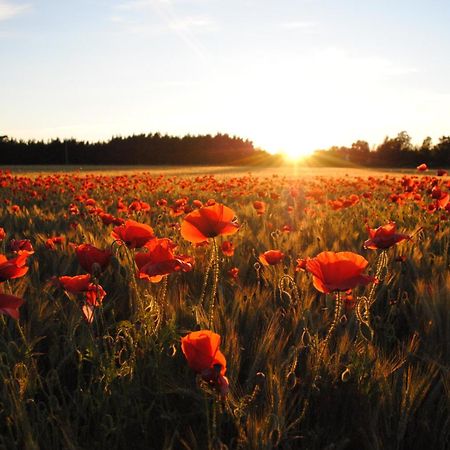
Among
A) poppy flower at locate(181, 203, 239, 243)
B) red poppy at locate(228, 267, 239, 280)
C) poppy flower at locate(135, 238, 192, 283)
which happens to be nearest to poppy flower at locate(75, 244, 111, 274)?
poppy flower at locate(135, 238, 192, 283)

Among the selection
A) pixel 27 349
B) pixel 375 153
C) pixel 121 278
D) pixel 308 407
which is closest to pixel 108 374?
pixel 27 349

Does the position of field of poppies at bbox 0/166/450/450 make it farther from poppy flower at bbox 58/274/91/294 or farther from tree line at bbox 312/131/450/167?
tree line at bbox 312/131/450/167

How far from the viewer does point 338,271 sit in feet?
3.95

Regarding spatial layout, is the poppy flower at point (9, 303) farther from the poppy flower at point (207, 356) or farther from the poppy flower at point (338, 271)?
the poppy flower at point (338, 271)

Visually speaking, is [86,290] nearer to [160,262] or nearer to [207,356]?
[160,262]

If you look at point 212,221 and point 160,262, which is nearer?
point 160,262

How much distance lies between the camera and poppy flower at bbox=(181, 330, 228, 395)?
0.98 m

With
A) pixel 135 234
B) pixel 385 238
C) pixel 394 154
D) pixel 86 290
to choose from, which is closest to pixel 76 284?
pixel 86 290

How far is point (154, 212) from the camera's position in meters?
4.89

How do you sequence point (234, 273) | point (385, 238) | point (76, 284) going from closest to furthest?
1. point (76, 284)
2. point (385, 238)
3. point (234, 273)

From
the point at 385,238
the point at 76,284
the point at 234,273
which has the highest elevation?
the point at 385,238

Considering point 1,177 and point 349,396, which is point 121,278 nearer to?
point 349,396

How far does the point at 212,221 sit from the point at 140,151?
155ft

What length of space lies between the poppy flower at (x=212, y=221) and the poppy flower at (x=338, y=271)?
28 cm
